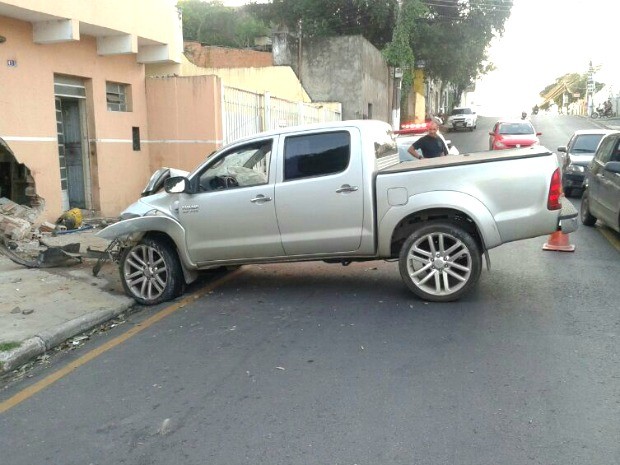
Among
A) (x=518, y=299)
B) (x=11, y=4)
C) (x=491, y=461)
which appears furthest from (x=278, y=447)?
(x=11, y=4)

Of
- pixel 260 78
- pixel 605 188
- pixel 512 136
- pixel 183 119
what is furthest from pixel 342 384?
pixel 512 136

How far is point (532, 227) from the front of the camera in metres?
6.05

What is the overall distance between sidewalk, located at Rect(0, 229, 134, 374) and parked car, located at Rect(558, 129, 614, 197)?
Result: 1048 cm

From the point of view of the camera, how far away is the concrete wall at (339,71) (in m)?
26.3

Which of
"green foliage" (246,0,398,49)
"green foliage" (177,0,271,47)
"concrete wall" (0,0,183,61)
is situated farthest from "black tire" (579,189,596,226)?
"green foliage" (177,0,271,47)

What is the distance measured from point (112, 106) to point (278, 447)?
11.0 meters

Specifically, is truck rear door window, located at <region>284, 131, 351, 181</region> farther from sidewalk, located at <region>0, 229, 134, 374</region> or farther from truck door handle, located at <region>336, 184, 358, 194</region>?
sidewalk, located at <region>0, 229, 134, 374</region>

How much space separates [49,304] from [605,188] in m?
8.12

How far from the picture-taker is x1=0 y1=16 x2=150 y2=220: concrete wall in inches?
403

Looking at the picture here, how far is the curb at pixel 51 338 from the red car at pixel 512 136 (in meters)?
18.0

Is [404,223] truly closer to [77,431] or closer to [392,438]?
[392,438]

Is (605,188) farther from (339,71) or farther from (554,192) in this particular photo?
(339,71)

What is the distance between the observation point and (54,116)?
11125 millimetres

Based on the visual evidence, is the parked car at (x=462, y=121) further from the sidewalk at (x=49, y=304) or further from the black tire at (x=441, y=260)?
the black tire at (x=441, y=260)
